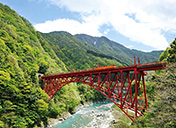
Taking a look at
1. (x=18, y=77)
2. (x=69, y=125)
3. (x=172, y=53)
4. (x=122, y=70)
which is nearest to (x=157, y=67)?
(x=172, y=53)

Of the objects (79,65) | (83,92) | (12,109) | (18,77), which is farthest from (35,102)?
(79,65)

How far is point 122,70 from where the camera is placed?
17766 mm

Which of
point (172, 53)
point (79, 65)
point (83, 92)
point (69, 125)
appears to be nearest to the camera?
point (172, 53)

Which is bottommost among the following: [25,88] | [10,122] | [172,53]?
[10,122]

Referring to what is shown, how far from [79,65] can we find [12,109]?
3267 inches

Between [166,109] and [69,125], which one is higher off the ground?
[166,109]

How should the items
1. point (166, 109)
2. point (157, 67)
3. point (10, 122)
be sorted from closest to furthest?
point (166, 109) → point (157, 67) → point (10, 122)

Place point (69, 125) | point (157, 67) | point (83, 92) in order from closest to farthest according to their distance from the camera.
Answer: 1. point (157, 67)
2. point (69, 125)
3. point (83, 92)

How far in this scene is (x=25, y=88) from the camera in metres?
22.1

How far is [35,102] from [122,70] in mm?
16676

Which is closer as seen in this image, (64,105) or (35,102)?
(35,102)

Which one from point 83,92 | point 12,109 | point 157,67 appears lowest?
point 83,92

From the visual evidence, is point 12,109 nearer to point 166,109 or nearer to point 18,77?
point 18,77

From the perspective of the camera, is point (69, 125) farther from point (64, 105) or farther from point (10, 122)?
point (10, 122)
